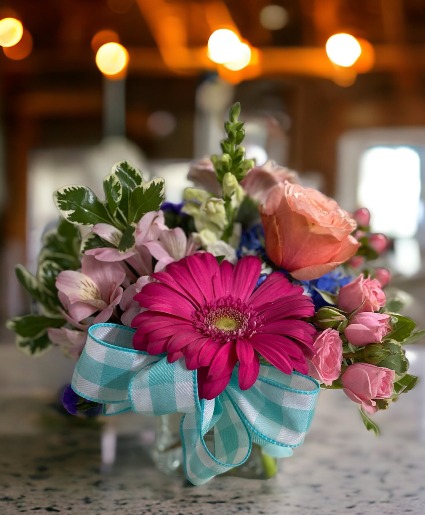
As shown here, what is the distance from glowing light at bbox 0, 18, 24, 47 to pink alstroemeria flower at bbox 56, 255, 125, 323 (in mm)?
2958

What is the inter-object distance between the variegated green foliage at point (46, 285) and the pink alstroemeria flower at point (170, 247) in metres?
0.14

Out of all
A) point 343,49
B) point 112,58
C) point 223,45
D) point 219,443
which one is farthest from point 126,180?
point 112,58

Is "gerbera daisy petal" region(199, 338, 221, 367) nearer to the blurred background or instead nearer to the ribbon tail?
the ribbon tail

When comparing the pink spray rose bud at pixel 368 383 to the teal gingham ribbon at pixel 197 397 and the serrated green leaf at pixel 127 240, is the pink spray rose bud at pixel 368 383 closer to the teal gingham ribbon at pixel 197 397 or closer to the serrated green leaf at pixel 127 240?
the teal gingham ribbon at pixel 197 397

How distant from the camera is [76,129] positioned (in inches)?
149

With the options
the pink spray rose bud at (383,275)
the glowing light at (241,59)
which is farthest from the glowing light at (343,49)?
the pink spray rose bud at (383,275)

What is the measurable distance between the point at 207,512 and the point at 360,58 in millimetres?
3083

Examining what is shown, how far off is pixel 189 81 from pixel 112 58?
457 millimetres

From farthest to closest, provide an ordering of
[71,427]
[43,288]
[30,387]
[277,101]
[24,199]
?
[24,199] < [277,101] < [30,387] < [71,427] < [43,288]

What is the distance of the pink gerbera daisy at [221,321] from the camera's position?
0.51 meters

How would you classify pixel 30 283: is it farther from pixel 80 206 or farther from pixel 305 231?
pixel 305 231

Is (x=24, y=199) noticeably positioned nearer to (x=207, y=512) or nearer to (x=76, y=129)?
(x=76, y=129)

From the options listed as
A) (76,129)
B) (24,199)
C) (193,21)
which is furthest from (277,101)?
(24,199)

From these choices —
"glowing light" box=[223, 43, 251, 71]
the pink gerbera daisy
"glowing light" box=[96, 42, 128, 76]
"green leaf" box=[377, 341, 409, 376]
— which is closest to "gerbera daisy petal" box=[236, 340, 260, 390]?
Result: the pink gerbera daisy
